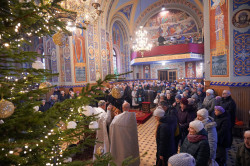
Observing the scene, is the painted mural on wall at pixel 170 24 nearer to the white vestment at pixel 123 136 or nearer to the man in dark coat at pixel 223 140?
the man in dark coat at pixel 223 140

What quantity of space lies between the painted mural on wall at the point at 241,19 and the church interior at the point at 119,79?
3 centimetres

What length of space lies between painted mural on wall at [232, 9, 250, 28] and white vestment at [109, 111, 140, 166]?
207 inches

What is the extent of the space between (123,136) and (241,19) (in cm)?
578

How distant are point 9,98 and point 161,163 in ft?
9.00

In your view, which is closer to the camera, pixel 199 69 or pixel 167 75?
pixel 199 69

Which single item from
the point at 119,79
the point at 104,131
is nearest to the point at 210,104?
the point at 104,131

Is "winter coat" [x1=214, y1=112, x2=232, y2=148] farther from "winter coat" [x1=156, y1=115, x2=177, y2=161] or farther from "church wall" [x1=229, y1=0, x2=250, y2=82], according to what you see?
"church wall" [x1=229, y1=0, x2=250, y2=82]

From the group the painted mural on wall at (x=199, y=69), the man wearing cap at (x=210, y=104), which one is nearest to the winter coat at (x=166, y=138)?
the man wearing cap at (x=210, y=104)

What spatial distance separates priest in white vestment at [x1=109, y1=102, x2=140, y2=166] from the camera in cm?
285

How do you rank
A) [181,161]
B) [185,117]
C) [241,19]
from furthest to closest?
[241,19] < [185,117] < [181,161]

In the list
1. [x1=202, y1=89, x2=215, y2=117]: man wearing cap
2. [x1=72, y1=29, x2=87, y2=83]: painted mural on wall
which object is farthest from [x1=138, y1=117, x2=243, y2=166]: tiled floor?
[x1=72, y1=29, x2=87, y2=83]: painted mural on wall

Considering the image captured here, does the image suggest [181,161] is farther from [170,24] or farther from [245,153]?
[170,24]

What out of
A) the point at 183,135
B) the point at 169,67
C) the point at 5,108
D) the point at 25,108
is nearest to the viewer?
the point at 5,108

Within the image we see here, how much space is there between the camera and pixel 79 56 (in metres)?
10.1
